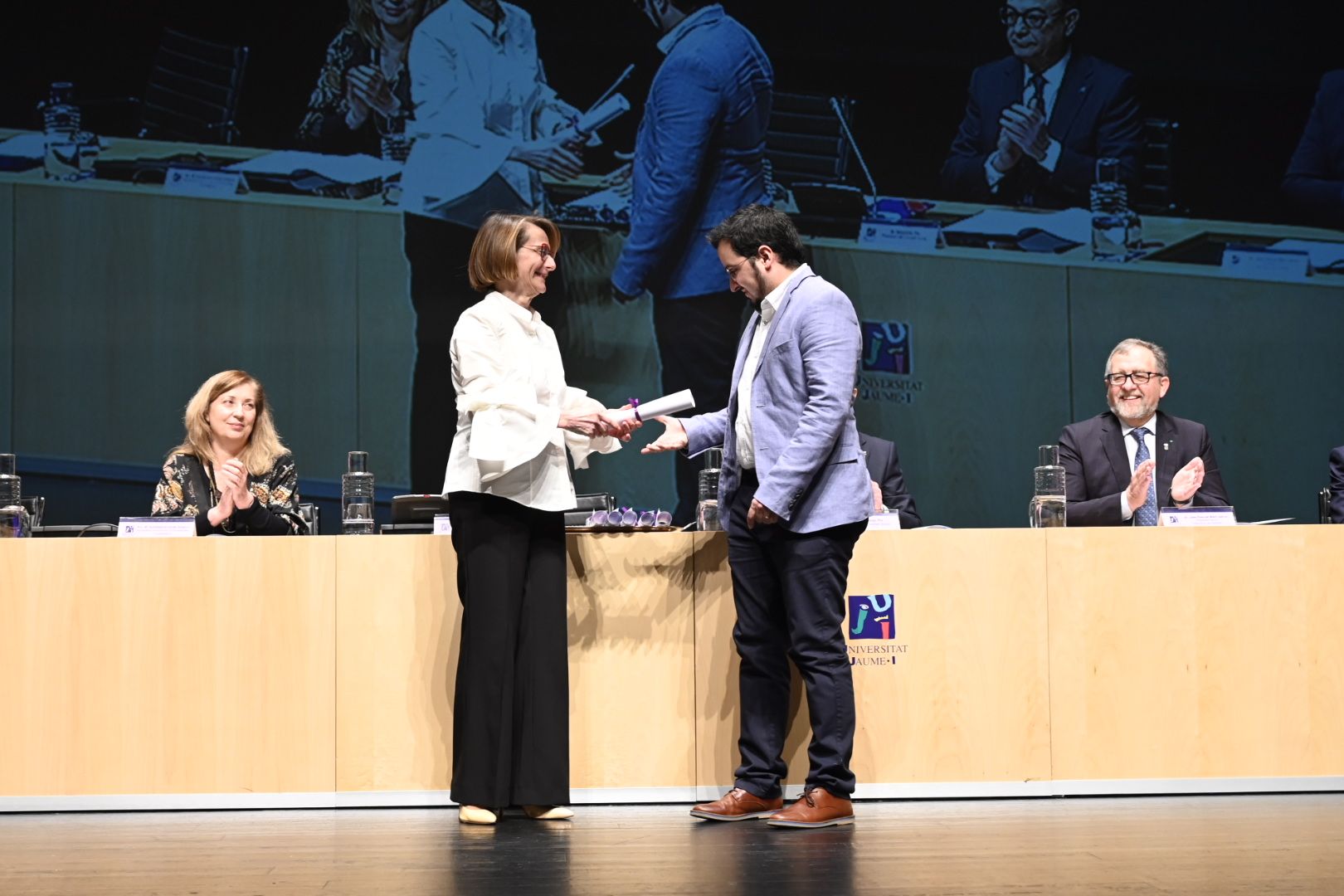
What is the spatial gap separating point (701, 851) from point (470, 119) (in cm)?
412

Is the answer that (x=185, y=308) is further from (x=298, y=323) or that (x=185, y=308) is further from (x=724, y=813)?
(x=724, y=813)

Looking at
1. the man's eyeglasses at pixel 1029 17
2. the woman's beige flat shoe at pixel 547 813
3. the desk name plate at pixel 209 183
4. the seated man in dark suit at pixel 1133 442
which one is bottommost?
the woman's beige flat shoe at pixel 547 813

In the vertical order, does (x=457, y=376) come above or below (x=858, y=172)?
below

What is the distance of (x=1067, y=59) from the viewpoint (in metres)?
6.09

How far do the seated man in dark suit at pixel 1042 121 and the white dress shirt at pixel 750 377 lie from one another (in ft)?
10.0

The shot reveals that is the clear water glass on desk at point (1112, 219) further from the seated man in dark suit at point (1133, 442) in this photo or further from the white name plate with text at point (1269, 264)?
the seated man in dark suit at point (1133, 442)

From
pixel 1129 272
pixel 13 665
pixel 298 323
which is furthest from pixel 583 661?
pixel 1129 272

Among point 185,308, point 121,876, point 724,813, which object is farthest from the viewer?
point 185,308

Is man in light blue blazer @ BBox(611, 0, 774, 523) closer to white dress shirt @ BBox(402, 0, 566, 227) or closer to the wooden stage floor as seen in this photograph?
white dress shirt @ BBox(402, 0, 566, 227)

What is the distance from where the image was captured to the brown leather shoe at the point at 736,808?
315 centimetres

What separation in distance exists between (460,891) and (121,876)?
0.76 meters

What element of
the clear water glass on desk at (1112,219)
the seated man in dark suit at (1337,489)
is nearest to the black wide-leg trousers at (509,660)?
the seated man in dark suit at (1337,489)

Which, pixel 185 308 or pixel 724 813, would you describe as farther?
pixel 185 308

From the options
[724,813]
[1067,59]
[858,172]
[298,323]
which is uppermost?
[1067,59]
